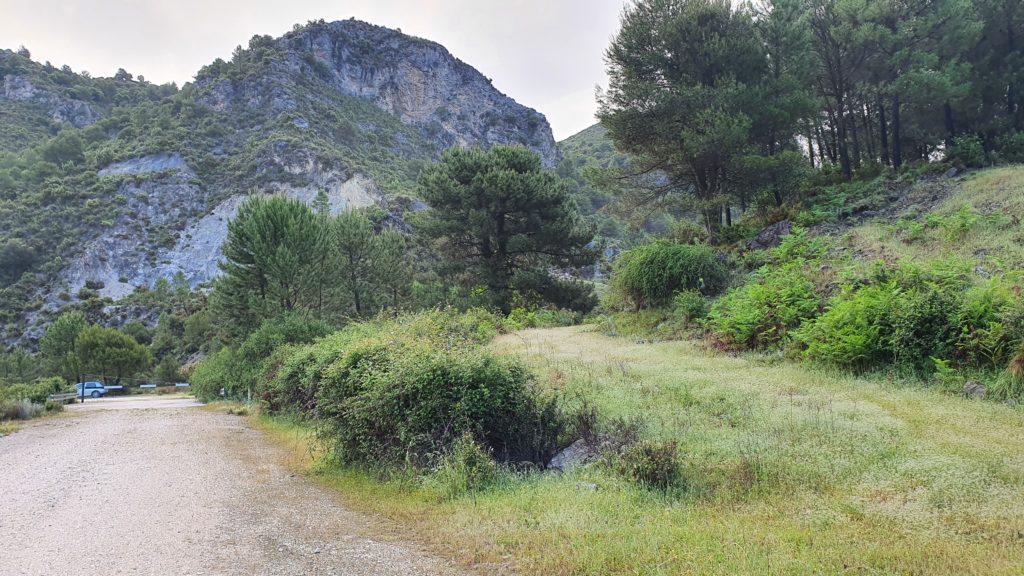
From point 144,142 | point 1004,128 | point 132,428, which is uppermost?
point 144,142

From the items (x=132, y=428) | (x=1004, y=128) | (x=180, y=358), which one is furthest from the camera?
(x=180, y=358)

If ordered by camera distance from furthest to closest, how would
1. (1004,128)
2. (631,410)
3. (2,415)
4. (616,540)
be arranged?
(1004,128) → (2,415) → (631,410) → (616,540)

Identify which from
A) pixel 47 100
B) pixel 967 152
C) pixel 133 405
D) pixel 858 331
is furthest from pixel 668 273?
pixel 47 100

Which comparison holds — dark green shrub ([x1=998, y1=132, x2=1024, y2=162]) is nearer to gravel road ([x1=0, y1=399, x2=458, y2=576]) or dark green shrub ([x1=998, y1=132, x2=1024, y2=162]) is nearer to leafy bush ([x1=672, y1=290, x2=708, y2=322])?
leafy bush ([x1=672, y1=290, x2=708, y2=322])

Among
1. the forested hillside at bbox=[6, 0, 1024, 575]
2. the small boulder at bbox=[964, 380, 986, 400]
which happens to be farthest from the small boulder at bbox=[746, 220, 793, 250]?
the small boulder at bbox=[964, 380, 986, 400]

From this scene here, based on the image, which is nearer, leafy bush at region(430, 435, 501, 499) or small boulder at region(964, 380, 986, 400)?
leafy bush at region(430, 435, 501, 499)

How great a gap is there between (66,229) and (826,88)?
8555 cm

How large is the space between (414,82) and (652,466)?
130 m

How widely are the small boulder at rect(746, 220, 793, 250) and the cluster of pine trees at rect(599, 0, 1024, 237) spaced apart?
1.78 m

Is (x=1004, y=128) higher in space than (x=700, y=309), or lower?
higher

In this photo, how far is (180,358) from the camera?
57.4 m

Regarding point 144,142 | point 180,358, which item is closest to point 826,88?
point 180,358

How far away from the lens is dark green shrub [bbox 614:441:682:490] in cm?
477

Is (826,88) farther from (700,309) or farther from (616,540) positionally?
A: (616,540)
